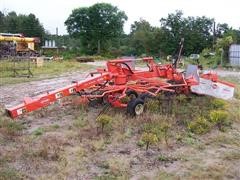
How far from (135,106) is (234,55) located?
24635 mm

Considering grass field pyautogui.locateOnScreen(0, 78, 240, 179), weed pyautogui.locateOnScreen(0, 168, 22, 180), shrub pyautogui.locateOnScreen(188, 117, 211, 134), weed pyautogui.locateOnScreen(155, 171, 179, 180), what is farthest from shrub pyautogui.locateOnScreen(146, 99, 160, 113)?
weed pyautogui.locateOnScreen(0, 168, 22, 180)

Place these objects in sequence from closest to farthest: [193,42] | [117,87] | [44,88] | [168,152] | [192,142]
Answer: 1. [168,152]
2. [192,142]
3. [117,87]
4. [44,88]
5. [193,42]

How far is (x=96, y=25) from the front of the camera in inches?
2260

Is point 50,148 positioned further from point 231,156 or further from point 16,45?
point 16,45

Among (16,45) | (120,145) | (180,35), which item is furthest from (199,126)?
(180,35)

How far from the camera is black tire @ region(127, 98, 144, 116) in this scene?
31.3 feet

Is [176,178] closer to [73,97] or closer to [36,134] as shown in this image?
[36,134]

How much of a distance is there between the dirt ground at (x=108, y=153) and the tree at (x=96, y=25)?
156 feet

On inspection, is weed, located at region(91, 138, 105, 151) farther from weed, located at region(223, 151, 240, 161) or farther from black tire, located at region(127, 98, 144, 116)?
weed, located at region(223, 151, 240, 161)

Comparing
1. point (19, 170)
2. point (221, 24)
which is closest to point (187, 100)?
point (19, 170)

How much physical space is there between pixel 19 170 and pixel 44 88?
8.47 meters

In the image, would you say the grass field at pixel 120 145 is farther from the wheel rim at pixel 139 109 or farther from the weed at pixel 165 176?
the wheel rim at pixel 139 109

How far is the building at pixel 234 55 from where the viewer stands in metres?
32.4

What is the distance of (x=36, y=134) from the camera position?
8.26 meters
